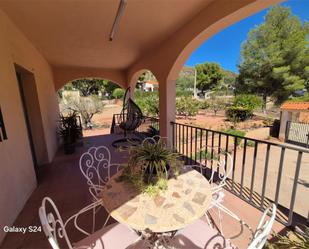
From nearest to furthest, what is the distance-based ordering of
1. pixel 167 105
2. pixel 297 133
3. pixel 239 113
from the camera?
pixel 167 105 → pixel 297 133 → pixel 239 113

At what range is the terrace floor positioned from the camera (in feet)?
4.78

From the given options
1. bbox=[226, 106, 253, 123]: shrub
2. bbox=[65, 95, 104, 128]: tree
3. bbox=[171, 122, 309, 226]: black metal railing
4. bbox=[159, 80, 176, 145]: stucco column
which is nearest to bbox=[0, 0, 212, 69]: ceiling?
bbox=[159, 80, 176, 145]: stucco column

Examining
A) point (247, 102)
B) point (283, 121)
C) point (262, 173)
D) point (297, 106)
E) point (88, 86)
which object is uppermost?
point (88, 86)

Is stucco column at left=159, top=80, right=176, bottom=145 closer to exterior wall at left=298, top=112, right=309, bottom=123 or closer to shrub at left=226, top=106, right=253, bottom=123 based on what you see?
exterior wall at left=298, top=112, right=309, bottom=123

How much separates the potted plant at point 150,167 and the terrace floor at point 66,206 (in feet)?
2.03

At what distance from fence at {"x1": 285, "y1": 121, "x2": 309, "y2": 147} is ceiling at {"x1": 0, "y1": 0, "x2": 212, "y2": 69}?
818 cm

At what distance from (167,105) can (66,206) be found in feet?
7.61

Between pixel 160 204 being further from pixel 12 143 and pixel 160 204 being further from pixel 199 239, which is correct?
pixel 12 143

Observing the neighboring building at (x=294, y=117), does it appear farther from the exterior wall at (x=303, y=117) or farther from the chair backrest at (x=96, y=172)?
the chair backrest at (x=96, y=172)

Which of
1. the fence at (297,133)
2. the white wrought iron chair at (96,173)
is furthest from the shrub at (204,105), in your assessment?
the white wrought iron chair at (96,173)

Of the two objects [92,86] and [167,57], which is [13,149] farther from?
[92,86]

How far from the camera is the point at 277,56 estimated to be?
1135cm

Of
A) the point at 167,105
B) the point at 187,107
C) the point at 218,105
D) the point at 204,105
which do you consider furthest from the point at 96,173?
the point at 204,105

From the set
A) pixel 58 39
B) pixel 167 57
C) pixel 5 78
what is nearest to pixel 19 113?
pixel 5 78
